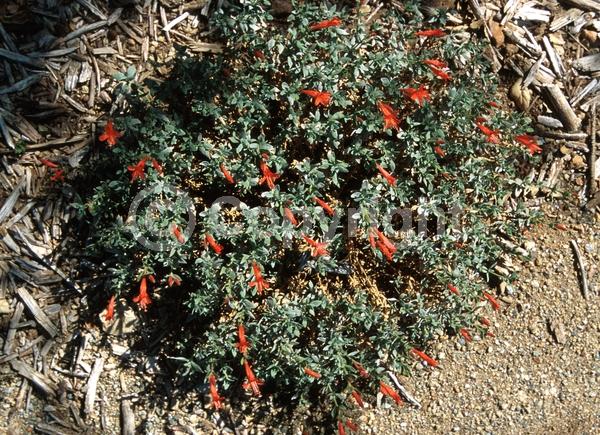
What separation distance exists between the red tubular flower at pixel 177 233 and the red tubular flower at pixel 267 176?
57 centimetres

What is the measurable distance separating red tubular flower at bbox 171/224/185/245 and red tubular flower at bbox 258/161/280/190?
57 centimetres

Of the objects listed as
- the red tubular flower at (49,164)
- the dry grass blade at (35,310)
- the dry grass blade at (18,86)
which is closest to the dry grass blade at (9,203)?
the red tubular flower at (49,164)

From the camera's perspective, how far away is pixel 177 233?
13.3 ft

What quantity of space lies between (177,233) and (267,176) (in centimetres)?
64

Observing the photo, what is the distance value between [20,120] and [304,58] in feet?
6.80

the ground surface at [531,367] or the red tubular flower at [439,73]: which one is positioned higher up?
the red tubular flower at [439,73]

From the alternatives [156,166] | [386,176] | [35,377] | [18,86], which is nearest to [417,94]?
[386,176]

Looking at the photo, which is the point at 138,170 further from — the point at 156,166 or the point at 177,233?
the point at 177,233

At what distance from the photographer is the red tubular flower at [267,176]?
4105mm

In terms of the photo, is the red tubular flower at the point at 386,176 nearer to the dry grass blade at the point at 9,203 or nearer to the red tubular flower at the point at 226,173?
the red tubular flower at the point at 226,173

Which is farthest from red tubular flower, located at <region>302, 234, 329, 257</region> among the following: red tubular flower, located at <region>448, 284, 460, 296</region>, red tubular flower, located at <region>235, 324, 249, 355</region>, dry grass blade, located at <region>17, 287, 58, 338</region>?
dry grass blade, located at <region>17, 287, 58, 338</region>

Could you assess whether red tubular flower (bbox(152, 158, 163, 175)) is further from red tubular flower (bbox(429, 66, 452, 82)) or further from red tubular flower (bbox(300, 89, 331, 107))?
red tubular flower (bbox(429, 66, 452, 82))

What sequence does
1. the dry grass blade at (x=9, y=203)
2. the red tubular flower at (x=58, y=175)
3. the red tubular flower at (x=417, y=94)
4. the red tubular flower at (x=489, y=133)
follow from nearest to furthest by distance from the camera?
the red tubular flower at (x=417, y=94), the red tubular flower at (x=489, y=133), the red tubular flower at (x=58, y=175), the dry grass blade at (x=9, y=203)

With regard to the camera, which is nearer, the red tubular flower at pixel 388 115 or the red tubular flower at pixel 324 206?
the red tubular flower at pixel 388 115
